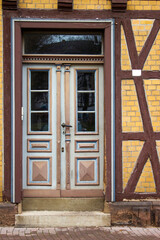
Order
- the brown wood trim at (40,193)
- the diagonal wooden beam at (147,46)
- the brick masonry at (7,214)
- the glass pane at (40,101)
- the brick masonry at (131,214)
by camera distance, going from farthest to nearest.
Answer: the glass pane at (40,101)
the brown wood trim at (40,193)
the diagonal wooden beam at (147,46)
the brick masonry at (131,214)
the brick masonry at (7,214)

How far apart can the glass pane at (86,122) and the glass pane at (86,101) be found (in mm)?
109

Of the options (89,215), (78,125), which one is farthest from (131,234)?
(78,125)

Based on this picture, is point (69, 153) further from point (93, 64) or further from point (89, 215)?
point (93, 64)

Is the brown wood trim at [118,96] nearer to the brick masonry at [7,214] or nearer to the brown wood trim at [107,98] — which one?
the brown wood trim at [107,98]

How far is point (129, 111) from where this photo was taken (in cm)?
524

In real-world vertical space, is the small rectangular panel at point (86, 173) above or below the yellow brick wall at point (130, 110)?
below

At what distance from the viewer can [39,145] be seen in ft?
17.8

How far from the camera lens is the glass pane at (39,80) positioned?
549 cm

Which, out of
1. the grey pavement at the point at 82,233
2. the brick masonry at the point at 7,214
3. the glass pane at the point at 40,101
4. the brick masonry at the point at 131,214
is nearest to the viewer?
the grey pavement at the point at 82,233

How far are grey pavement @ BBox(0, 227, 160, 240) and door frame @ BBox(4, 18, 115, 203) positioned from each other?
513 millimetres

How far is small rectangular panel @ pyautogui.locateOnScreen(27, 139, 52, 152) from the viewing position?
17.8 ft

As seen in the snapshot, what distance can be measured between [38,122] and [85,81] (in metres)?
1.13

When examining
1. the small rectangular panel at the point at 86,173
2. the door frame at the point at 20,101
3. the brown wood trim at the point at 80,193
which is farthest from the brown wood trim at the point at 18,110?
the small rectangular panel at the point at 86,173

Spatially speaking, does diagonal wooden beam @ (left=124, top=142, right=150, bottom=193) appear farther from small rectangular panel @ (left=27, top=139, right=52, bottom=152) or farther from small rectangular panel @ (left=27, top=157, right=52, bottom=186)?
small rectangular panel @ (left=27, top=139, right=52, bottom=152)
